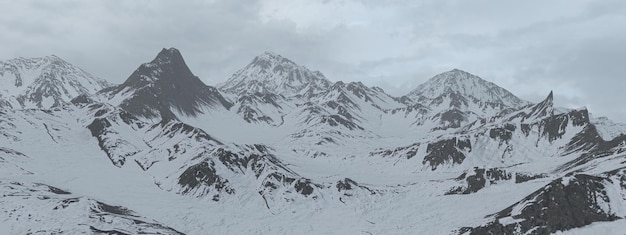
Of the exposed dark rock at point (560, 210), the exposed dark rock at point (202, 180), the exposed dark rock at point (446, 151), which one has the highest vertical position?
the exposed dark rock at point (446, 151)

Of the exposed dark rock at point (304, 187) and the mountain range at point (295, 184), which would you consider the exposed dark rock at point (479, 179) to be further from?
the exposed dark rock at point (304, 187)

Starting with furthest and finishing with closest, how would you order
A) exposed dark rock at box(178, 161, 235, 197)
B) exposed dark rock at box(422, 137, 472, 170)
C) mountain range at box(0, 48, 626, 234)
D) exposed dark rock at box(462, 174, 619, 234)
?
1. exposed dark rock at box(422, 137, 472, 170)
2. exposed dark rock at box(178, 161, 235, 197)
3. mountain range at box(0, 48, 626, 234)
4. exposed dark rock at box(462, 174, 619, 234)

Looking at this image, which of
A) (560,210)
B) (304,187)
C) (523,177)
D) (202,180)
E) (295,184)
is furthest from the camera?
(202,180)

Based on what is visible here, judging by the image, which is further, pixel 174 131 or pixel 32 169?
pixel 174 131

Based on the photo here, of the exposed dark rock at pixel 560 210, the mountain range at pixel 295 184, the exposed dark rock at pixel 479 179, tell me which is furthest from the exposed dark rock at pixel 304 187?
the exposed dark rock at pixel 560 210

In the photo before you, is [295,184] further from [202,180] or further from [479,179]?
[479,179]

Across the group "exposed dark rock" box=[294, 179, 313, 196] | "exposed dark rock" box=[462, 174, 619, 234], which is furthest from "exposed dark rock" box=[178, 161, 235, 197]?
"exposed dark rock" box=[462, 174, 619, 234]

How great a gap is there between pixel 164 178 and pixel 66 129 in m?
67.1

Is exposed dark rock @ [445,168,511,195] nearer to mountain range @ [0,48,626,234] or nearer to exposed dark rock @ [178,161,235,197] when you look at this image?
mountain range @ [0,48,626,234]

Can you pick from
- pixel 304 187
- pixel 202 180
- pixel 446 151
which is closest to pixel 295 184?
pixel 304 187

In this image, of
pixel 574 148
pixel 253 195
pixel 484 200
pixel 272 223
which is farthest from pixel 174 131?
pixel 574 148

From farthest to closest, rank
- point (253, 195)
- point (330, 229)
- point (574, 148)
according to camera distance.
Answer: point (574, 148), point (253, 195), point (330, 229)

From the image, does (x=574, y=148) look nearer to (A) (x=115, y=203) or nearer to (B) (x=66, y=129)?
(A) (x=115, y=203)

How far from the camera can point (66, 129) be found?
16738 centimetres
